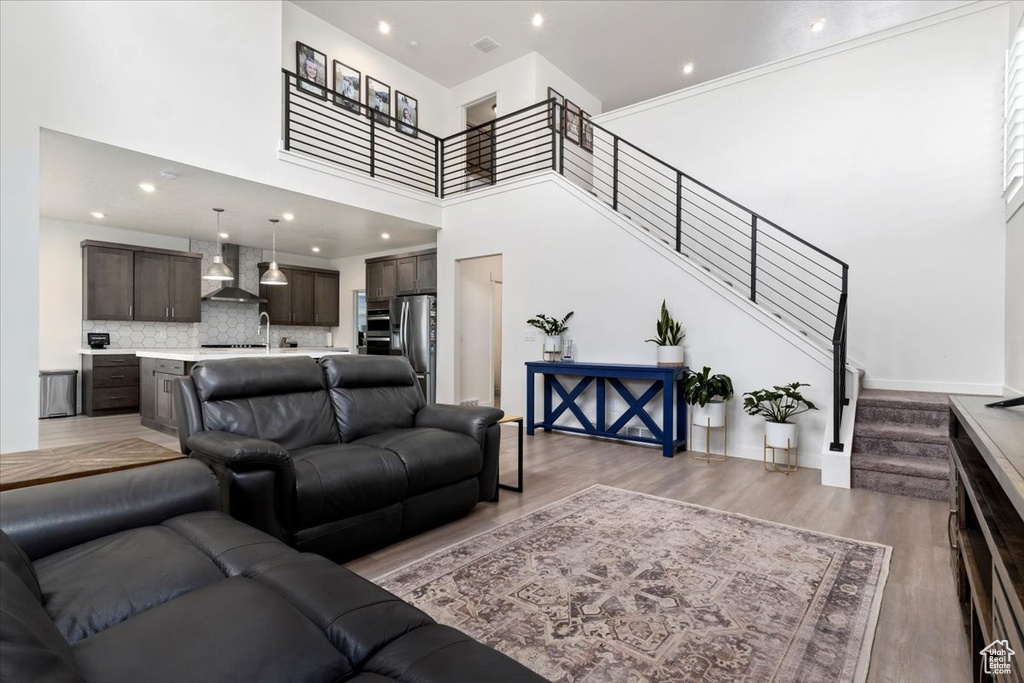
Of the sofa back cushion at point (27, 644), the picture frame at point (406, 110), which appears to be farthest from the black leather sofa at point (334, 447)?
the picture frame at point (406, 110)

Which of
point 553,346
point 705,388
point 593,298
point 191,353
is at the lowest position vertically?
point 705,388

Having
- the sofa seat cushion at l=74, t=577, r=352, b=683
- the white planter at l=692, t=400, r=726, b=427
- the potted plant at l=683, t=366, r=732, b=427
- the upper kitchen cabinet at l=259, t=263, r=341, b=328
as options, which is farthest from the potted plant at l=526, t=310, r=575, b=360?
the upper kitchen cabinet at l=259, t=263, r=341, b=328

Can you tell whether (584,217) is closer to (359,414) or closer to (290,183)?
(290,183)

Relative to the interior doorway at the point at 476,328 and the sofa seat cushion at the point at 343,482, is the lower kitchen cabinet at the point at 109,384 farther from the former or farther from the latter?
the sofa seat cushion at the point at 343,482

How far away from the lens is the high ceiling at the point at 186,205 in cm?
429

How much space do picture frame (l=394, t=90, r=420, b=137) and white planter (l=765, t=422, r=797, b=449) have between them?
6.29 meters

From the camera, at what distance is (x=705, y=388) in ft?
14.4

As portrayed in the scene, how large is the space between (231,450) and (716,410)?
3839mm

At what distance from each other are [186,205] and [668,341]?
5659 millimetres

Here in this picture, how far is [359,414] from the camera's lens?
10.3ft

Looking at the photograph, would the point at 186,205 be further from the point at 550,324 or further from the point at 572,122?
the point at 572,122

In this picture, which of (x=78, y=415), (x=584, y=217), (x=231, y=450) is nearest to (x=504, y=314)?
(x=584, y=217)

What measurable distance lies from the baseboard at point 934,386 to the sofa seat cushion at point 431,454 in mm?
4377

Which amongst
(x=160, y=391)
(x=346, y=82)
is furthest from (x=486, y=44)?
(x=160, y=391)
